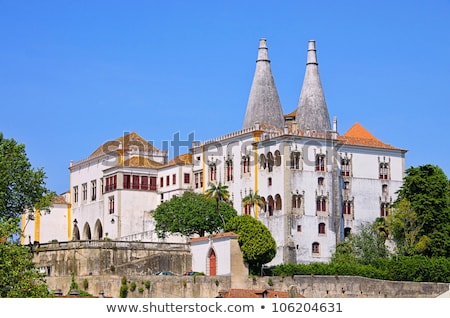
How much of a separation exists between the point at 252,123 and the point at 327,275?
22.8m

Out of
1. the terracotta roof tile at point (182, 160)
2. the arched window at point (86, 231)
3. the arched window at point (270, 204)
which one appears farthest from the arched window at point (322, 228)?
the arched window at point (86, 231)

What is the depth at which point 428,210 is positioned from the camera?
81.1m

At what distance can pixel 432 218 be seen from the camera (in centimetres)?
8081

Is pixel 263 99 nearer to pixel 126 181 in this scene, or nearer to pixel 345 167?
pixel 345 167

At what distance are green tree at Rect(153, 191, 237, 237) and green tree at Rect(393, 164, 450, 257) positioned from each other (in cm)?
1272

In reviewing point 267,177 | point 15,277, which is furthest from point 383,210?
point 15,277

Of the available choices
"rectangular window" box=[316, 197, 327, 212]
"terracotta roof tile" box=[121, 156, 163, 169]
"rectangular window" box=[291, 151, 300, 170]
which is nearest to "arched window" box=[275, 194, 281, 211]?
"rectangular window" box=[291, 151, 300, 170]

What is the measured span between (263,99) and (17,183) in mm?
22961

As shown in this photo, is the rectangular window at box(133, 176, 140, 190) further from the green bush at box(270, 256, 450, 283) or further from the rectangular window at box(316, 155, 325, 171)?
the green bush at box(270, 256, 450, 283)

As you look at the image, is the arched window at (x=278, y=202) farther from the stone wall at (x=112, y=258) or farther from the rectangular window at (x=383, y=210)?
the rectangular window at (x=383, y=210)

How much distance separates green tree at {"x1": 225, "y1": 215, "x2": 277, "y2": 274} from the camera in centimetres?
7506
